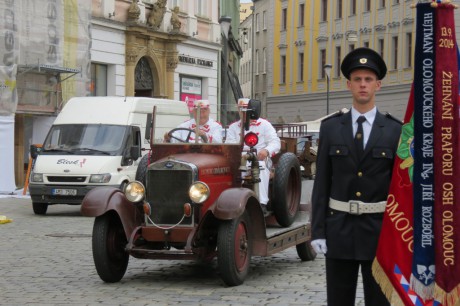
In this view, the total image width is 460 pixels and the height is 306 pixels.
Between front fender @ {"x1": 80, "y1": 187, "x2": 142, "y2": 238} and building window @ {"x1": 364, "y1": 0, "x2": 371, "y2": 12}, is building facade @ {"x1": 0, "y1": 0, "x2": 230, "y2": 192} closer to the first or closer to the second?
front fender @ {"x1": 80, "y1": 187, "x2": 142, "y2": 238}

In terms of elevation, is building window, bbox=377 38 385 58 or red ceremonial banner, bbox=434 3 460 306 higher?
building window, bbox=377 38 385 58

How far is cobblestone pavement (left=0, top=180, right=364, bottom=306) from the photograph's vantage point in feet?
31.6

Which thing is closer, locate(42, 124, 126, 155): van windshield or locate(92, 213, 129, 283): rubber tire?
locate(92, 213, 129, 283): rubber tire

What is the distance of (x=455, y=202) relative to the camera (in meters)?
5.37

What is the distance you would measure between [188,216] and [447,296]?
5.38m

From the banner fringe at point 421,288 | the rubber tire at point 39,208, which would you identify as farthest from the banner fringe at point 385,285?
the rubber tire at point 39,208

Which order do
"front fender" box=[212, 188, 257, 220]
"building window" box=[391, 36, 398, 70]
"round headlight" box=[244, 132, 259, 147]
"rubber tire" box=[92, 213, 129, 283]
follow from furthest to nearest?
"building window" box=[391, 36, 398, 70] < "round headlight" box=[244, 132, 259, 147] < "rubber tire" box=[92, 213, 129, 283] < "front fender" box=[212, 188, 257, 220]

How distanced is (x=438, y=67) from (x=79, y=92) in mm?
26577

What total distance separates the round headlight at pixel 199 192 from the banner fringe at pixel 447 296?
5177 millimetres

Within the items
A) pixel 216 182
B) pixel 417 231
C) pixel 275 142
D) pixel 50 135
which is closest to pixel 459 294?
pixel 417 231

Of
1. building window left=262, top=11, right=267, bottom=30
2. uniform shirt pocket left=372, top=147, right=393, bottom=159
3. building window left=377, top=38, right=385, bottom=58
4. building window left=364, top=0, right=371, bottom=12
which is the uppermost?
building window left=262, top=11, right=267, bottom=30

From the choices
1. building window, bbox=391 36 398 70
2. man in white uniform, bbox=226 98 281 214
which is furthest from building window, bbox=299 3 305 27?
man in white uniform, bbox=226 98 281 214

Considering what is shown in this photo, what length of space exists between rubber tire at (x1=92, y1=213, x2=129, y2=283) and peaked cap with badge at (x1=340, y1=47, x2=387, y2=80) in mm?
5239

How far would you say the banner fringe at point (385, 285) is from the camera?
18.4 feet
